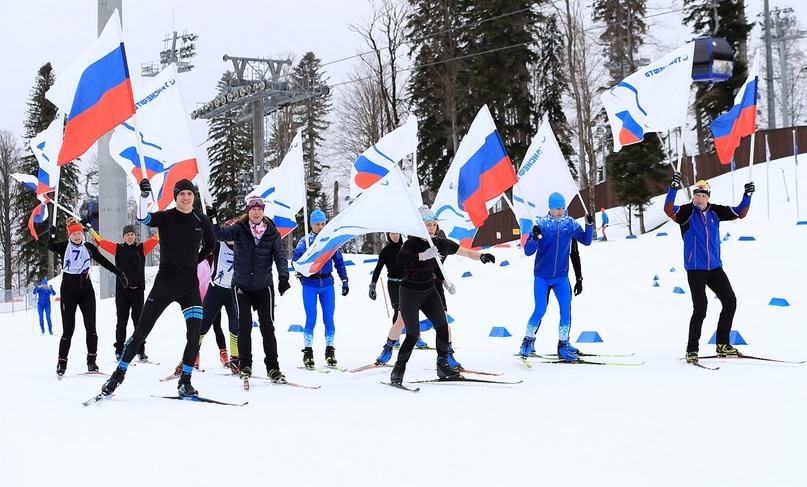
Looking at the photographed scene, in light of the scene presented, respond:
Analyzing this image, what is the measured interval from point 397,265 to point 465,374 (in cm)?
180

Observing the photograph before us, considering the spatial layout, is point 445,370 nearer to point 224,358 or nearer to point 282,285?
point 282,285

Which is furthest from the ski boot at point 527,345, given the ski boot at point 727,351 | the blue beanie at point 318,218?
the blue beanie at point 318,218

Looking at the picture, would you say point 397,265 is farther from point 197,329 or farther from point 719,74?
point 719,74

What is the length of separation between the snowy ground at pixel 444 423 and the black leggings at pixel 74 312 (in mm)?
534

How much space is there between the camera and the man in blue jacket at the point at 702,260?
8789 mm

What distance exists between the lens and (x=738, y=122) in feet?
37.0

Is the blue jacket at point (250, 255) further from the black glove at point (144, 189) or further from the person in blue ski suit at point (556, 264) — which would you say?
the person in blue ski suit at point (556, 264)

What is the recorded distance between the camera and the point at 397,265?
31.7 ft

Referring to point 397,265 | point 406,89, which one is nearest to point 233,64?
point 406,89

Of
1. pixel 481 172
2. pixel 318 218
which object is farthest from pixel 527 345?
pixel 318 218

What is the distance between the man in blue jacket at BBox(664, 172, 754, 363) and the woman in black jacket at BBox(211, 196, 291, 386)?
14.8 ft

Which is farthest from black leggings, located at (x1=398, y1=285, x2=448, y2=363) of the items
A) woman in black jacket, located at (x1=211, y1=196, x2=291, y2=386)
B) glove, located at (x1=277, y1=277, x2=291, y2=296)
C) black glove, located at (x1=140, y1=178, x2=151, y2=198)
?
black glove, located at (x1=140, y1=178, x2=151, y2=198)

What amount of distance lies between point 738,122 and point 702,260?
3.46m

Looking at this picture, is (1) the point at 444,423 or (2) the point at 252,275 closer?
(1) the point at 444,423
